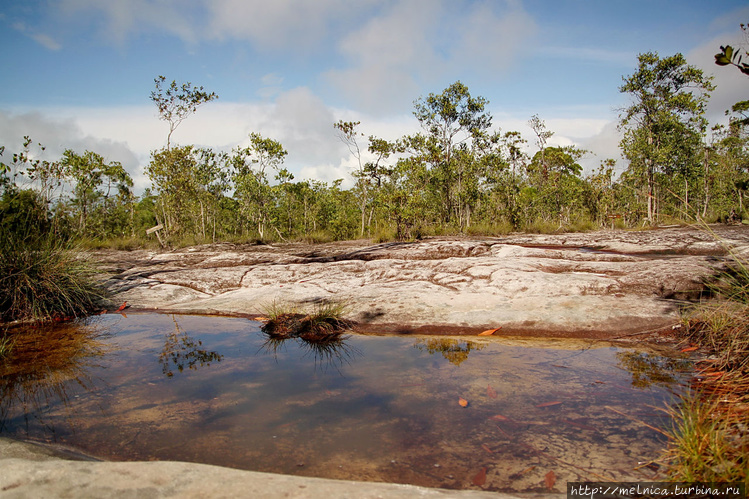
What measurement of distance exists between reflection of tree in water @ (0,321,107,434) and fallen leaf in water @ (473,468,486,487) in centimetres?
230

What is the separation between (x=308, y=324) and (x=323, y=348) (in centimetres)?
60

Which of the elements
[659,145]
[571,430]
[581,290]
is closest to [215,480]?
[571,430]

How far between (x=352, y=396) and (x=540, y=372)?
142 centimetres

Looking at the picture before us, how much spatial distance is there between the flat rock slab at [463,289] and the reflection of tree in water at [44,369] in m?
1.23

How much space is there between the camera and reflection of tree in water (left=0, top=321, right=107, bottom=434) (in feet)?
8.16

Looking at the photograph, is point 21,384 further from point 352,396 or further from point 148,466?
point 352,396

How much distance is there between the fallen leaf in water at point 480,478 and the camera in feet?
5.51

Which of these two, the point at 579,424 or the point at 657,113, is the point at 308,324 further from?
the point at 657,113

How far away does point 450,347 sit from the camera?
3.68m

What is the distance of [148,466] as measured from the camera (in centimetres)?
158

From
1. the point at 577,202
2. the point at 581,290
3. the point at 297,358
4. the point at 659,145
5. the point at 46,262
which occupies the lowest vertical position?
the point at 297,358

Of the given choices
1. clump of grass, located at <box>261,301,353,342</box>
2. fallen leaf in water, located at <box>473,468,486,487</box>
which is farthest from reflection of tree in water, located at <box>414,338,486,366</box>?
fallen leaf in water, located at <box>473,468,486,487</box>

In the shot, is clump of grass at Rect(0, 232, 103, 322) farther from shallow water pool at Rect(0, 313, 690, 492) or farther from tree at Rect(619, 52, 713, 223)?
tree at Rect(619, 52, 713, 223)

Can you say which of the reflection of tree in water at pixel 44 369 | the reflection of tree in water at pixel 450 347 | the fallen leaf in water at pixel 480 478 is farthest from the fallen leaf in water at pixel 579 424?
the reflection of tree in water at pixel 44 369
